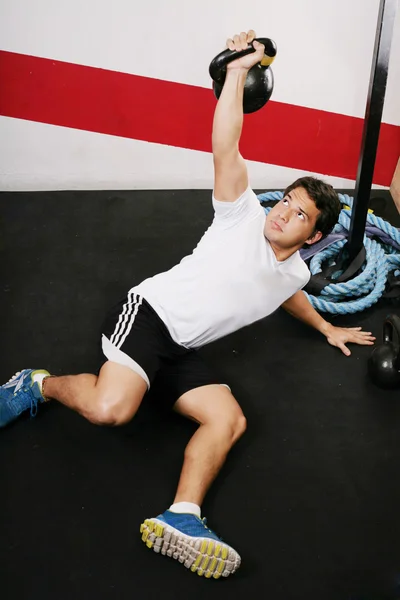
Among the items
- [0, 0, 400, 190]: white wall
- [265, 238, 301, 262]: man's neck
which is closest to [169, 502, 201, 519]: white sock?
[265, 238, 301, 262]: man's neck

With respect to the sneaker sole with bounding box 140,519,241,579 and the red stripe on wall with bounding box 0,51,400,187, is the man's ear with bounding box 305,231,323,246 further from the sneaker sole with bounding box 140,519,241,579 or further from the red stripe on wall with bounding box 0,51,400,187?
the red stripe on wall with bounding box 0,51,400,187

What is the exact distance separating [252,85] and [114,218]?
4.98 feet

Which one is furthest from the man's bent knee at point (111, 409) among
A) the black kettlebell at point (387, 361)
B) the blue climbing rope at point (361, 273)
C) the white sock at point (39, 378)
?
the blue climbing rope at point (361, 273)

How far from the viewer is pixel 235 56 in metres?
1.90

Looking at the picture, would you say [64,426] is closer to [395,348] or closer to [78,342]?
[78,342]

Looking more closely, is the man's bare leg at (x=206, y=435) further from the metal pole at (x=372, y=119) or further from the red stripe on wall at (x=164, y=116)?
the red stripe on wall at (x=164, y=116)

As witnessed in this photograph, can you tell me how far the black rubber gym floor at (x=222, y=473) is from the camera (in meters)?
1.76

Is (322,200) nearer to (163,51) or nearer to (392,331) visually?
(392,331)

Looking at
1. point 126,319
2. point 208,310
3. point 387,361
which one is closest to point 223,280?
point 208,310

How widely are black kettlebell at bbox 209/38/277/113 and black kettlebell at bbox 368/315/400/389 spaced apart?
92cm

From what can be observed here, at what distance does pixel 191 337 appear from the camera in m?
2.09

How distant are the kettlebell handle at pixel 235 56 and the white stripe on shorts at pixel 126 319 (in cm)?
71

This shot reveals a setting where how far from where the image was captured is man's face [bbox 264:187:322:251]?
2.03 metres

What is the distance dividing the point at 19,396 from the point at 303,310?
1.03 meters
